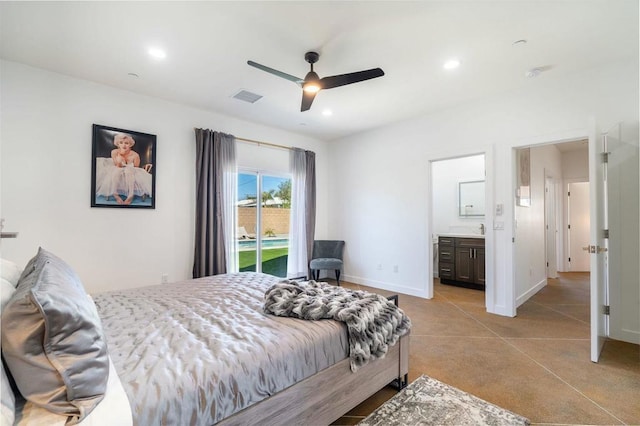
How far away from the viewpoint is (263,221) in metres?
4.89

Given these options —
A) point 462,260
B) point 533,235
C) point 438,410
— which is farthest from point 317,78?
point 533,235

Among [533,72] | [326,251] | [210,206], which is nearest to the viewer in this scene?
[533,72]

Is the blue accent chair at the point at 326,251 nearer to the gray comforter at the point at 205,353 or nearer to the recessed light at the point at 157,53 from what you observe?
the gray comforter at the point at 205,353

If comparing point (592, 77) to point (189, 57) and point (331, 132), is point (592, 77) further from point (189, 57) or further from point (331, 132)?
point (189, 57)

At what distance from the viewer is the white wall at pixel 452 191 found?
18.3 ft

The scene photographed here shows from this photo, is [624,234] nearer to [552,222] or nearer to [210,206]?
[552,222]

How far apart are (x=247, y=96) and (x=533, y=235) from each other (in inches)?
192

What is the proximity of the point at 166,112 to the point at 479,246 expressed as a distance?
5.22 m

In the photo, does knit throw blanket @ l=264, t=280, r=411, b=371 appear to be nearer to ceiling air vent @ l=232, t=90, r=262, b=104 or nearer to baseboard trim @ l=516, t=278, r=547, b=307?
ceiling air vent @ l=232, t=90, r=262, b=104

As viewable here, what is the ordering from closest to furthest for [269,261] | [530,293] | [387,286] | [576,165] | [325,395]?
1. [325,395]
2. [530,293]
3. [387,286]
4. [269,261]
5. [576,165]

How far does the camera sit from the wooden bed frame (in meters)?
1.33

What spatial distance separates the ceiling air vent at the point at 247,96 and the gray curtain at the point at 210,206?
731 mm

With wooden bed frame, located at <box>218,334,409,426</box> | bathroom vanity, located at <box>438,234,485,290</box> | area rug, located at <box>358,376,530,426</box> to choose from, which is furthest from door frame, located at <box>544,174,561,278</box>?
wooden bed frame, located at <box>218,334,409,426</box>

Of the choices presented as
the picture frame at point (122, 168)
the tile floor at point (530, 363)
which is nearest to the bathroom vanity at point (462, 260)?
the tile floor at point (530, 363)
